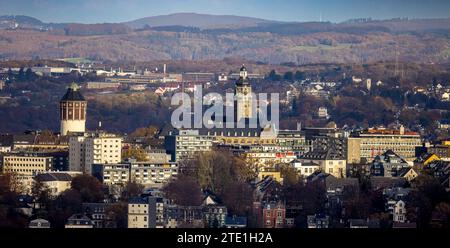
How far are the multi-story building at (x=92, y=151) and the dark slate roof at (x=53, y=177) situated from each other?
3.39 metres

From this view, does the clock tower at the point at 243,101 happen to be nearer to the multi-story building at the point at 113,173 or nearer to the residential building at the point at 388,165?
the residential building at the point at 388,165

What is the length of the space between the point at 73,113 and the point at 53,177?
13.1 metres

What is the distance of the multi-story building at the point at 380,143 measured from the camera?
157 ft

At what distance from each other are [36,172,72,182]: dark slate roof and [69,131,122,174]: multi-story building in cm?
339

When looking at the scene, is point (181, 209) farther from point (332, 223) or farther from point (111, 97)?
point (111, 97)

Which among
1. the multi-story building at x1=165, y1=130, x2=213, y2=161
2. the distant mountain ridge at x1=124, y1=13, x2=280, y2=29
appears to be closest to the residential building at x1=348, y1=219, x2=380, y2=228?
the multi-story building at x1=165, y1=130, x2=213, y2=161

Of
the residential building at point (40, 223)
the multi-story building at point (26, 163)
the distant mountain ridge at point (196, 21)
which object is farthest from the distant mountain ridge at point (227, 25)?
the residential building at point (40, 223)

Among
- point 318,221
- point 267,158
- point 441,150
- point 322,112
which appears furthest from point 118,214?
point 322,112

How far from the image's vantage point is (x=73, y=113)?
48.6 metres

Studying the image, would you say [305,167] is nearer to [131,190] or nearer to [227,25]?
[131,190]

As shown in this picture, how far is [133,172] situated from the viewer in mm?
38156

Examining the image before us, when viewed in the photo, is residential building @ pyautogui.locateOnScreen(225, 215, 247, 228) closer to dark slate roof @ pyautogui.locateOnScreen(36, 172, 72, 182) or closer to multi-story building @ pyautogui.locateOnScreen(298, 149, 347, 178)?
dark slate roof @ pyautogui.locateOnScreen(36, 172, 72, 182)

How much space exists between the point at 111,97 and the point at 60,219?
142ft
